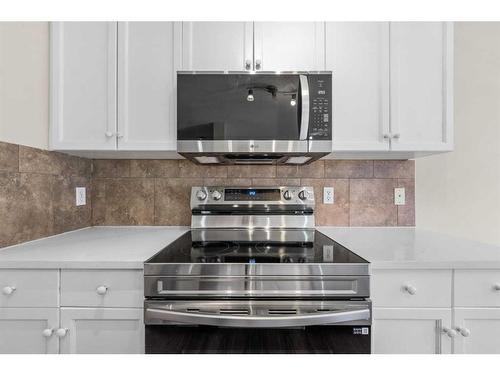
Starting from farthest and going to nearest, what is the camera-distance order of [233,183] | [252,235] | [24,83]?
[233,183], [252,235], [24,83]

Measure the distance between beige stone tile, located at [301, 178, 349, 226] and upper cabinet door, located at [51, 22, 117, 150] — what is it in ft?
3.96

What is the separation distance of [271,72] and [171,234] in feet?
3.35

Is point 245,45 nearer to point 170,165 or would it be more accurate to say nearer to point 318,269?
point 170,165

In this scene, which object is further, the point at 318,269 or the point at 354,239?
the point at 354,239

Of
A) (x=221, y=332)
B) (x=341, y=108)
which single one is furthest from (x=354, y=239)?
(x=221, y=332)

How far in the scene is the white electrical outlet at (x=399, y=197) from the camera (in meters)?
2.07

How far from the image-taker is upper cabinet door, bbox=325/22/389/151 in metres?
1.69

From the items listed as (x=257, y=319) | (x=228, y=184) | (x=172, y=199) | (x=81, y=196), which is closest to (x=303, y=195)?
(x=228, y=184)

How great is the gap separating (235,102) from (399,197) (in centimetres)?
122

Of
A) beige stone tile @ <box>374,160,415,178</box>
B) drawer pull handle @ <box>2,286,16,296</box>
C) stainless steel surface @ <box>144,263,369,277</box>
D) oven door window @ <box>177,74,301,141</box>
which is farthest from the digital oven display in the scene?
drawer pull handle @ <box>2,286,16,296</box>

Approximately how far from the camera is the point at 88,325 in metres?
1.27

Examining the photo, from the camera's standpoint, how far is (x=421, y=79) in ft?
5.54

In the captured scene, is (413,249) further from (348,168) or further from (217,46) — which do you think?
(217,46)

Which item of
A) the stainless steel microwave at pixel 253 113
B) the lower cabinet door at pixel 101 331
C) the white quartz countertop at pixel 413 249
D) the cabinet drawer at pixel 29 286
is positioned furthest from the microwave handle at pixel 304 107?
the cabinet drawer at pixel 29 286
